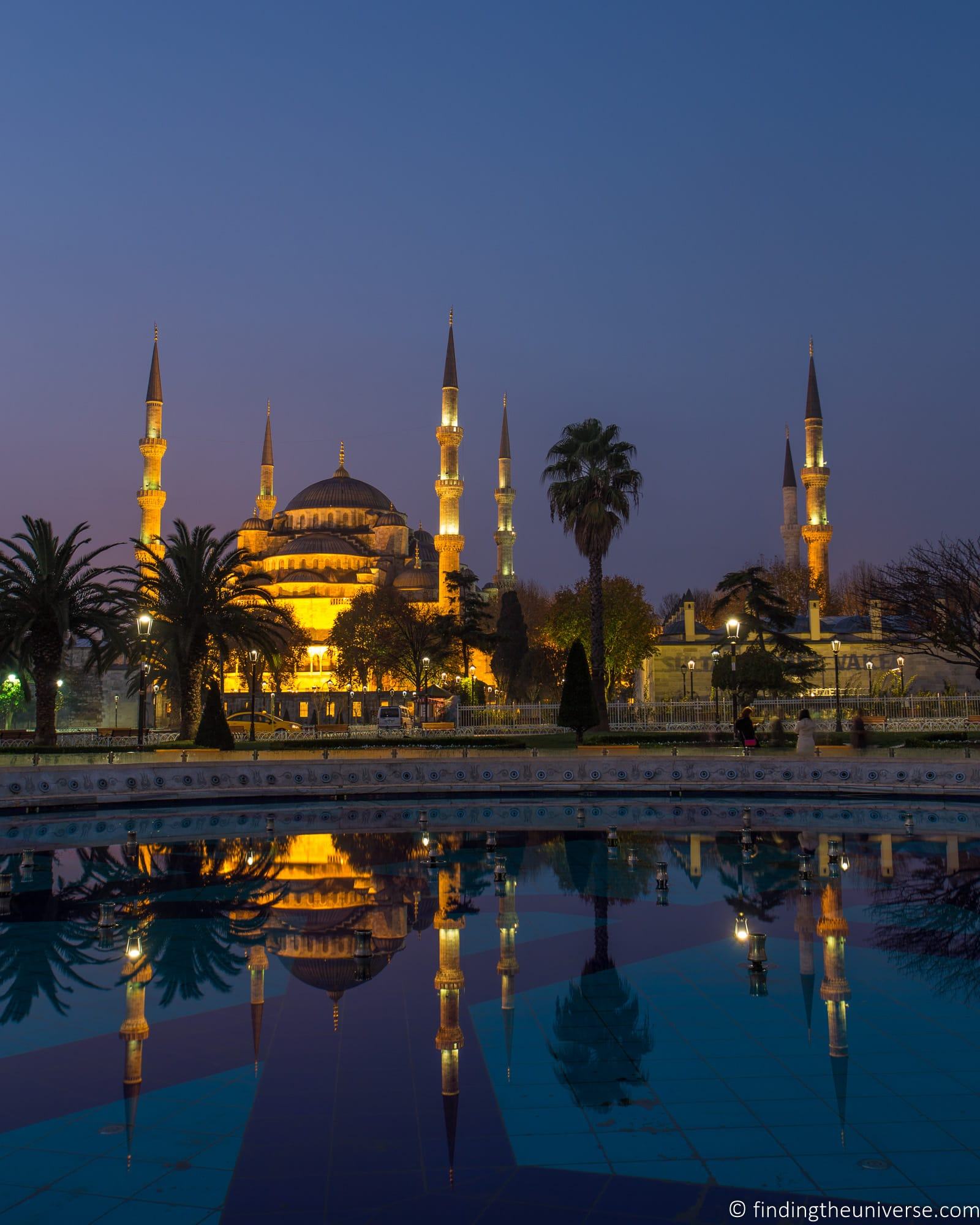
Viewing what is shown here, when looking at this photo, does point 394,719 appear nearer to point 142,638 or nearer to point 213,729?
point 213,729

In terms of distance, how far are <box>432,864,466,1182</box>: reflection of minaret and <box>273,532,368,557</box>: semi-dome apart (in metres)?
70.3

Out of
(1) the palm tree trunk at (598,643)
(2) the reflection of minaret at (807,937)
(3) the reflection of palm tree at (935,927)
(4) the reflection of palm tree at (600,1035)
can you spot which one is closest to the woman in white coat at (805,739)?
(2) the reflection of minaret at (807,937)

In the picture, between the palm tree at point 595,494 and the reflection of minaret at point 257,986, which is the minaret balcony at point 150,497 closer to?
the palm tree at point 595,494

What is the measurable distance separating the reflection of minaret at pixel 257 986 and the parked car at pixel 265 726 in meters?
26.6

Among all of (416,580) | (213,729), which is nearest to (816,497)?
(416,580)

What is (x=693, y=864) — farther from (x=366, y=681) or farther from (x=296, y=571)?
(x=296, y=571)

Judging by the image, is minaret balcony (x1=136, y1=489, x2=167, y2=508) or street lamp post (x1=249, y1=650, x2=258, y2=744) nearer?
street lamp post (x1=249, y1=650, x2=258, y2=744)

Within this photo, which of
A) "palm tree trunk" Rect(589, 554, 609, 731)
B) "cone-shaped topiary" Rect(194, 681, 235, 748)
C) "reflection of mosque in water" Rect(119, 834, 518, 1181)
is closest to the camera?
"reflection of mosque in water" Rect(119, 834, 518, 1181)

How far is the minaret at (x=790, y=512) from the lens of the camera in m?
74.4

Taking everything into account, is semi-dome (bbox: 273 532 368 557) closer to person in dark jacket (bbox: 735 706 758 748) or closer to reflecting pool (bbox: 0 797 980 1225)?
person in dark jacket (bbox: 735 706 758 748)

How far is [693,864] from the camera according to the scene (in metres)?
Answer: 12.4

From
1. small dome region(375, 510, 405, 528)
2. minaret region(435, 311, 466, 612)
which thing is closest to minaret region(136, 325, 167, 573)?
minaret region(435, 311, 466, 612)

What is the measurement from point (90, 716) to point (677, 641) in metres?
43.5

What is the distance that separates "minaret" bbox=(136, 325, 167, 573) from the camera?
190ft
